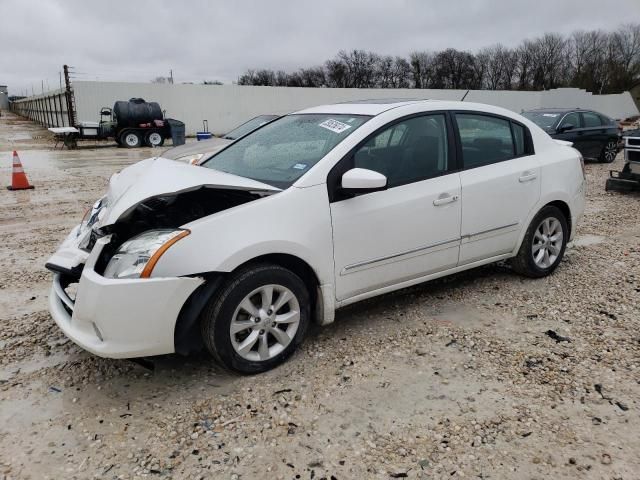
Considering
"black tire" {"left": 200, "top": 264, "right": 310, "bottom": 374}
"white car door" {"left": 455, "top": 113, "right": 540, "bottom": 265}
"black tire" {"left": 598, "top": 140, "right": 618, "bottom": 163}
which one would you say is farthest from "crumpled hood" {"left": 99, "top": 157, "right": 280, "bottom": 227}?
"black tire" {"left": 598, "top": 140, "right": 618, "bottom": 163}

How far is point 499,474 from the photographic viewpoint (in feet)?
7.51

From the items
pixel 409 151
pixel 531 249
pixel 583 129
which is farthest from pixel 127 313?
pixel 583 129

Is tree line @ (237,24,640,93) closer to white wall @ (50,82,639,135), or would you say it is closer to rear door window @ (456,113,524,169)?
white wall @ (50,82,639,135)

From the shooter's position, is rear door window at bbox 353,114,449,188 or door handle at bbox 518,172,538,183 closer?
rear door window at bbox 353,114,449,188

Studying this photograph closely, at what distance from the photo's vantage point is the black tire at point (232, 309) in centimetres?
285

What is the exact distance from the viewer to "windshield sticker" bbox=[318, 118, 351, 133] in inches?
140

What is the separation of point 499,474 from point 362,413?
75 centimetres

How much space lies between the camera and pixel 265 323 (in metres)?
3.04

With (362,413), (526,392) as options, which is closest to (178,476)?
(362,413)

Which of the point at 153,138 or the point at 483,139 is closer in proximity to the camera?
the point at 483,139

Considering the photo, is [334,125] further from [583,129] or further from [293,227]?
[583,129]

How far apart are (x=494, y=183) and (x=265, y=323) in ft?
7.24

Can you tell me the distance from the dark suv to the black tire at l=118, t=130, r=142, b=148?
15.8 meters

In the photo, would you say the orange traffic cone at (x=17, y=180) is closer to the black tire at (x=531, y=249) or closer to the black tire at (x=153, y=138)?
the black tire at (x=531, y=249)
